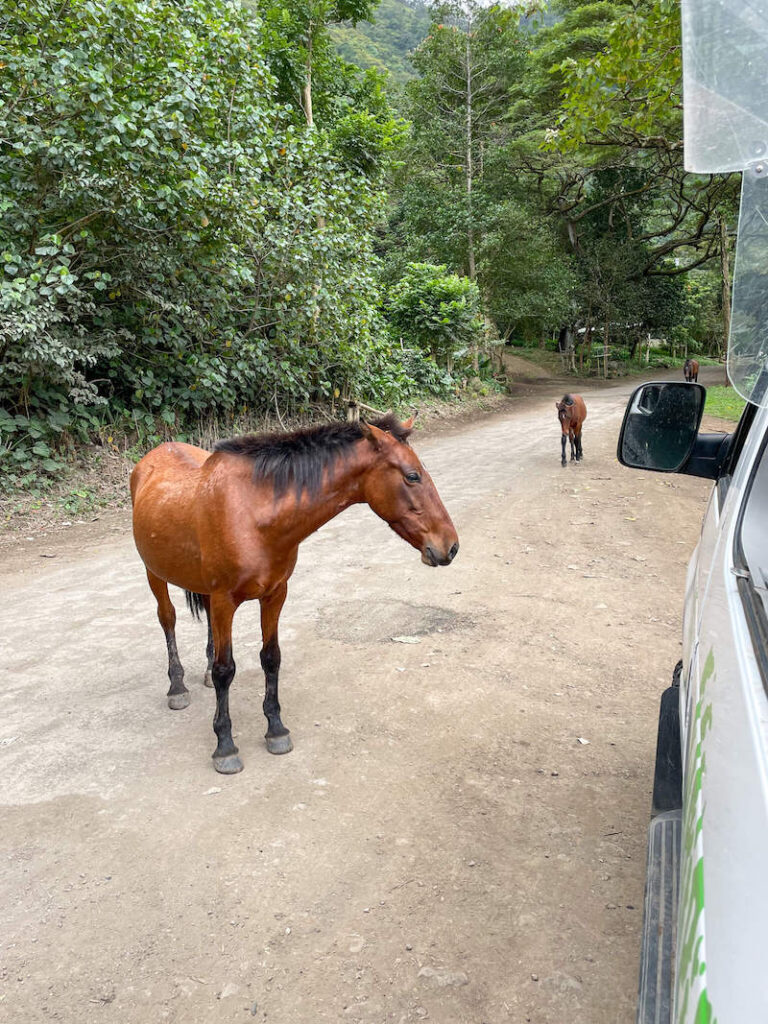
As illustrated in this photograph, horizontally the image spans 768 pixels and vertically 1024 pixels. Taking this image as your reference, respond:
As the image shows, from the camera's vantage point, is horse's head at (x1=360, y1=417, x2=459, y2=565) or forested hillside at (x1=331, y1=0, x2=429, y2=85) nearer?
horse's head at (x1=360, y1=417, x2=459, y2=565)

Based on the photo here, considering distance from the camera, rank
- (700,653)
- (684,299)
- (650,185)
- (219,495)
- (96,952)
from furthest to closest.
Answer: (684,299) < (650,185) < (219,495) < (96,952) < (700,653)

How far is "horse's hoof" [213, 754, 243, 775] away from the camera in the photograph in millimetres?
3424

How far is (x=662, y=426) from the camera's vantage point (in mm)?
2529

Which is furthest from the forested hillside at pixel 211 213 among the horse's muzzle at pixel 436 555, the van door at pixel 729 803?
the van door at pixel 729 803

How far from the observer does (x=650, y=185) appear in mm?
27078

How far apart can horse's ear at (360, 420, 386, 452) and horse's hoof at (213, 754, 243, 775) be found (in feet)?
5.69

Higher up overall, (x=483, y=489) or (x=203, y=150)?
(x=203, y=150)

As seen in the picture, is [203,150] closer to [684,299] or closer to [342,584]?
[342,584]

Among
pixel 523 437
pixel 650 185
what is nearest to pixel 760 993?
pixel 523 437

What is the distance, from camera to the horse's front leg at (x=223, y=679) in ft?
11.2

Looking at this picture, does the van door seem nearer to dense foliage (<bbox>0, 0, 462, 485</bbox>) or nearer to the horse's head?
the horse's head

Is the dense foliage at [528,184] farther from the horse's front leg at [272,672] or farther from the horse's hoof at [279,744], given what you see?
the horse's hoof at [279,744]

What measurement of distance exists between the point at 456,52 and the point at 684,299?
16.8 metres

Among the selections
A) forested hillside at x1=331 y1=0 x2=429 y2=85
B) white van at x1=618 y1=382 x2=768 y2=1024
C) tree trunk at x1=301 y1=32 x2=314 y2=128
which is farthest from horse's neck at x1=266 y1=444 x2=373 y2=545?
forested hillside at x1=331 y1=0 x2=429 y2=85
